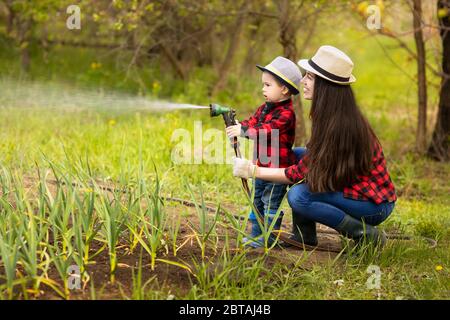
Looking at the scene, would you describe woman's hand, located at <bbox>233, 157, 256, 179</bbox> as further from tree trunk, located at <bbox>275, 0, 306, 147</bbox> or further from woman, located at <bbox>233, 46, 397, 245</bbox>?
tree trunk, located at <bbox>275, 0, 306, 147</bbox>

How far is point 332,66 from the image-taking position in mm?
3525

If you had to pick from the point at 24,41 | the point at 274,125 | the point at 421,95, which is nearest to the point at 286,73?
the point at 274,125

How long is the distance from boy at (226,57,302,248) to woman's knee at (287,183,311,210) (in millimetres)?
117

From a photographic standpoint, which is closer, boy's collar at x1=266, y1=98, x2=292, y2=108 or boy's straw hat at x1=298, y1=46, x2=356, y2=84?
boy's straw hat at x1=298, y1=46, x2=356, y2=84

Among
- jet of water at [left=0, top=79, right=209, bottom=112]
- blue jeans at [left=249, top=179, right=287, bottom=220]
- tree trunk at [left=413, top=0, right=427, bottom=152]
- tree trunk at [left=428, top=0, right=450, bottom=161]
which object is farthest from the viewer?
jet of water at [left=0, top=79, right=209, bottom=112]

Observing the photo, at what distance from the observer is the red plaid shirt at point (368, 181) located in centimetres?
359

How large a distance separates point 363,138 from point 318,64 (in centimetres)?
44

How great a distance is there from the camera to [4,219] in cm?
332

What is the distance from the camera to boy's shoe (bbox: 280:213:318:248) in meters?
3.82

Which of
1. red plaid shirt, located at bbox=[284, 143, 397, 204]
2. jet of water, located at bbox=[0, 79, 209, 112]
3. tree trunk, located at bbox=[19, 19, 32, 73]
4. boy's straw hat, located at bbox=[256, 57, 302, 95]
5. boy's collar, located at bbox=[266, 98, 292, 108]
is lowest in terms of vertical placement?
red plaid shirt, located at bbox=[284, 143, 397, 204]

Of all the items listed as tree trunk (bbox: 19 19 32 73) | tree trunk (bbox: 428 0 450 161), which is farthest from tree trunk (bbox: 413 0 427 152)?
tree trunk (bbox: 19 19 32 73)

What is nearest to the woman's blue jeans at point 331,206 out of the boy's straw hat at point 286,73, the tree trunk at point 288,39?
the boy's straw hat at point 286,73

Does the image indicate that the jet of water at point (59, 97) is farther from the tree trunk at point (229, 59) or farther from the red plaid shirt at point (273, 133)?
the red plaid shirt at point (273, 133)
